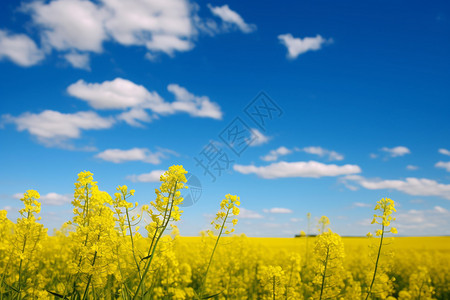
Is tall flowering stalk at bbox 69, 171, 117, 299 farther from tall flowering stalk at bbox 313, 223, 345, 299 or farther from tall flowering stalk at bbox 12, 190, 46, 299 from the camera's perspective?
tall flowering stalk at bbox 313, 223, 345, 299

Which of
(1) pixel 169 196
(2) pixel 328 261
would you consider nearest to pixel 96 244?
(1) pixel 169 196

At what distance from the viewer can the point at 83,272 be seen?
3248 millimetres

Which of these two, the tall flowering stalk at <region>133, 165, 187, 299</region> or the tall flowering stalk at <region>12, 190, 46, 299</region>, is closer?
the tall flowering stalk at <region>133, 165, 187, 299</region>

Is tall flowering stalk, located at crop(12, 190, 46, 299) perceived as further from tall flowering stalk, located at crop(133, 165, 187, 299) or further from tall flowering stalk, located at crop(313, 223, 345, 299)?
tall flowering stalk, located at crop(313, 223, 345, 299)

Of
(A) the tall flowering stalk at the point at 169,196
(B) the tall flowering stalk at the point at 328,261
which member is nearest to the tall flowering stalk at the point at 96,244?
(A) the tall flowering stalk at the point at 169,196

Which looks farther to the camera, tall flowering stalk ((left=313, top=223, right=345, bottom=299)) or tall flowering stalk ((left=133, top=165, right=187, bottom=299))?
tall flowering stalk ((left=313, top=223, right=345, bottom=299))

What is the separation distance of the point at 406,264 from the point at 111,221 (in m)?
16.0

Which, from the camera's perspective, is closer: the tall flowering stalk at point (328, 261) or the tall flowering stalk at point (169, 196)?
the tall flowering stalk at point (169, 196)

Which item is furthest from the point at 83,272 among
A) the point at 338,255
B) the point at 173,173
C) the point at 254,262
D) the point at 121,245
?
the point at 254,262

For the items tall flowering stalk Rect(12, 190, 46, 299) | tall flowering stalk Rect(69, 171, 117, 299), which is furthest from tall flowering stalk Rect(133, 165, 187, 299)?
tall flowering stalk Rect(12, 190, 46, 299)

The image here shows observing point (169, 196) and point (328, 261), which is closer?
point (169, 196)

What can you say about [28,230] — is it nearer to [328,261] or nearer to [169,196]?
[169,196]

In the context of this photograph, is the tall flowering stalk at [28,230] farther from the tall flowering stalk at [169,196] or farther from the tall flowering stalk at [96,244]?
the tall flowering stalk at [169,196]

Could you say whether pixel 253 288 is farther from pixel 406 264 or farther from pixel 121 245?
pixel 406 264
